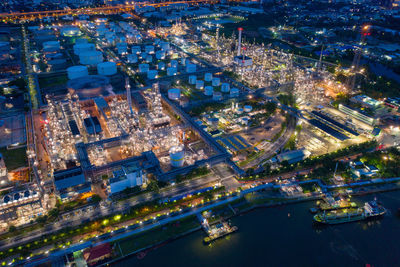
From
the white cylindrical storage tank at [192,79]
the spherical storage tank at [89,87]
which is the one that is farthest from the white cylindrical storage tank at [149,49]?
the white cylindrical storage tank at [192,79]

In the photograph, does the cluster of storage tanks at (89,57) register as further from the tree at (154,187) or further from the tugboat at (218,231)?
the tugboat at (218,231)

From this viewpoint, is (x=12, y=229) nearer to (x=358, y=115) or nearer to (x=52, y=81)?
(x=52, y=81)

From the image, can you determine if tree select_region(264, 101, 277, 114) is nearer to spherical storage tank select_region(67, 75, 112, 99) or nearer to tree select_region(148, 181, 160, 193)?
tree select_region(148, 181, 160, 193)

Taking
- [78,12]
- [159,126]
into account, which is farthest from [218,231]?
[78,12]

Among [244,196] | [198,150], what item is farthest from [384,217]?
[198,150]

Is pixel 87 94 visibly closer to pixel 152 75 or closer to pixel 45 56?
pixel 152 75

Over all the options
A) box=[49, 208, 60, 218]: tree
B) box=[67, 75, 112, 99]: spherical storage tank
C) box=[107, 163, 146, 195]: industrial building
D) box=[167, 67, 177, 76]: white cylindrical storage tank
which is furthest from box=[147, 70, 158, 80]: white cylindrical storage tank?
box=[49, 208, 60, 218]: tree
